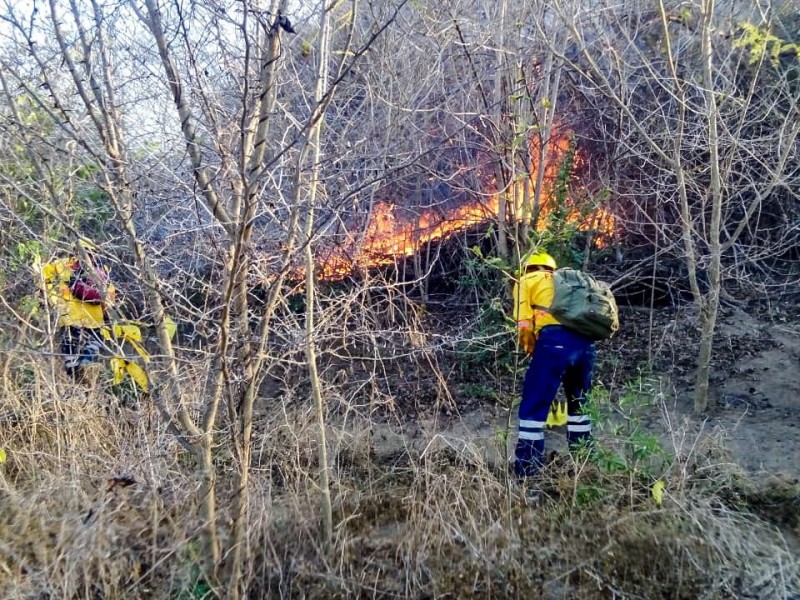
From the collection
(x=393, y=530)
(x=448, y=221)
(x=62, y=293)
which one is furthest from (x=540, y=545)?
(x=448, y=221)

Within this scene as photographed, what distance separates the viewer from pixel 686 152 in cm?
794

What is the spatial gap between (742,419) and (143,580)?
500 cm

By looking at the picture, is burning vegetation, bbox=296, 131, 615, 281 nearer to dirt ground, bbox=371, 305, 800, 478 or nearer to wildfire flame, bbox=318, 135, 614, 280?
wildfire flame, bbox=318, 135, 614, 280

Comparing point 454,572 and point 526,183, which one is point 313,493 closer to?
point 454,572

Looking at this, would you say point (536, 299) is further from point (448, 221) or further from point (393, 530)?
point (448, 221)

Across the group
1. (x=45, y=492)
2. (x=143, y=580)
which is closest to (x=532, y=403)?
(x=143, y=580)

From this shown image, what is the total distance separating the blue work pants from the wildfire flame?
2406 mm

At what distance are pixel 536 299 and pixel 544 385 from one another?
1.98 ft

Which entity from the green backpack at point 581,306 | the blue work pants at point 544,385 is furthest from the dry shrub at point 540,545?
the green backpack at point 581,306

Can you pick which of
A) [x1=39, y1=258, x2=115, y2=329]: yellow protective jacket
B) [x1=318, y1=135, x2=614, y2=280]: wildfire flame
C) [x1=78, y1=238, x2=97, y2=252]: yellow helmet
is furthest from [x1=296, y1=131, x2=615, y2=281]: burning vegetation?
[x1=78, y1=238, x2=97, y2=252]: yellow helmet

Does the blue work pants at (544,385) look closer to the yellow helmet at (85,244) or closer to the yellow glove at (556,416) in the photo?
the yellow glove at (556,416)

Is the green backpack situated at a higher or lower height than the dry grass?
higher

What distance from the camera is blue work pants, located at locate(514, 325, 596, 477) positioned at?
4.87m

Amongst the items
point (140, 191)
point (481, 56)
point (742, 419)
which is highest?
point (481, 56)
